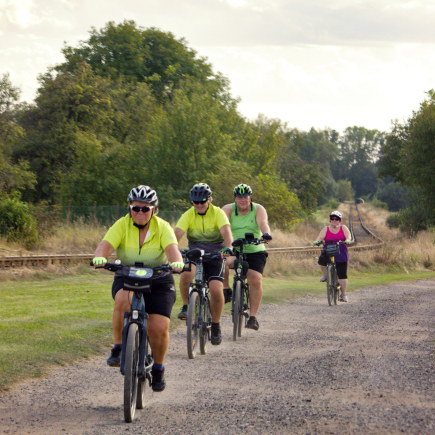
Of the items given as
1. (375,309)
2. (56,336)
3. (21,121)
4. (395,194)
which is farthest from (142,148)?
(395,194)

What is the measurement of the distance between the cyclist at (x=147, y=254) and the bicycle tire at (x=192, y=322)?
197cm

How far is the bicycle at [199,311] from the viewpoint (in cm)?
774

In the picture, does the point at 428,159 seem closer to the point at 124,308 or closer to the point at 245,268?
the point at 245,268

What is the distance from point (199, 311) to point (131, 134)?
37.4m

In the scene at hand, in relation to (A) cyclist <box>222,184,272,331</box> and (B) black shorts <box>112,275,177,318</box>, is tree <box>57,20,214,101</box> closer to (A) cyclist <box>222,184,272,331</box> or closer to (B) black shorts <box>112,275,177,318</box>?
(A) cyclist <box>222,184,272,331</box>

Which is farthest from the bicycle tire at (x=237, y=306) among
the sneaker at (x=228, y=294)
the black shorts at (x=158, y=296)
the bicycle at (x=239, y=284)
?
the black shorts at (x=158, y=296)

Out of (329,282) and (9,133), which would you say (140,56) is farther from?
(329,282)

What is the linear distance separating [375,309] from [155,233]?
8.67 meters

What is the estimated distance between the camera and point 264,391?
616 cm

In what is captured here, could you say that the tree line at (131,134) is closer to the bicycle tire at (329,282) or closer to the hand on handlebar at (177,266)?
the bicycle tire at (329,282)

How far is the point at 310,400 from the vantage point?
5.73 metres

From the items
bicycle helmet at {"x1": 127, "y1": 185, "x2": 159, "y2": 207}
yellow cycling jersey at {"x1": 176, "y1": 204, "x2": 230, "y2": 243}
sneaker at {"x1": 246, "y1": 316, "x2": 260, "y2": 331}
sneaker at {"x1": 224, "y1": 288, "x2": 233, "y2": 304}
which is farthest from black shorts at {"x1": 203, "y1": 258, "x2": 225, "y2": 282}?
bicycle helmet at {"x1": 127, "y1": 185, "x2": 159, "y2": 207}

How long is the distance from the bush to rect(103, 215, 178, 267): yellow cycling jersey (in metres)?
17.6

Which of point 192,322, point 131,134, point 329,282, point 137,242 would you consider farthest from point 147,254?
point 131,134
